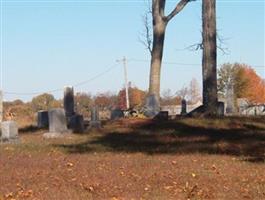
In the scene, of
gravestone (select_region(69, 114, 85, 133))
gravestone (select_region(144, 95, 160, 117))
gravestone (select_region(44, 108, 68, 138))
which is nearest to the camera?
gravestone (select_region(44, 108, 68, 138))

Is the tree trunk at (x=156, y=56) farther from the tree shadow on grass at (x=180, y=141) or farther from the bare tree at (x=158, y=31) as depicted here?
the tree shadow on grass at (x=180, y=141)

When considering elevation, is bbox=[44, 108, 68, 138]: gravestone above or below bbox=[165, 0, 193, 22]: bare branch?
below

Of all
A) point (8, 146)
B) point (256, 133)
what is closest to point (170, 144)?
point (256, 133)

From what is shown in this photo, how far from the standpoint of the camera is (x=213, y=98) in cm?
2323

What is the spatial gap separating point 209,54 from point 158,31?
23.4ft

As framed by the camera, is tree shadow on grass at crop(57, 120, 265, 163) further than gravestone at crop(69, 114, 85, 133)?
No

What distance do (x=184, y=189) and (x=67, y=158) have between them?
5.45 m

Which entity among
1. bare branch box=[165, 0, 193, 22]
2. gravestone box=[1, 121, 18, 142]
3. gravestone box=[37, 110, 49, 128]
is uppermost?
bare branch box=[165, 0, 193, 22]

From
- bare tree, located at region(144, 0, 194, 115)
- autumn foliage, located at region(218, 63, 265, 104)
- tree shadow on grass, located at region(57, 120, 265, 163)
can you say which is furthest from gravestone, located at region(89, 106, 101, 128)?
autumn foliage, located at region(218, 63, 265, 104)

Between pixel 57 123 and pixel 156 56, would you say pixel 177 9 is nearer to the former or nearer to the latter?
pixel 156 56

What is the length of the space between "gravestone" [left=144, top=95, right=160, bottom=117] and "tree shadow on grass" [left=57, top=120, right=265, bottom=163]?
18.0 ft

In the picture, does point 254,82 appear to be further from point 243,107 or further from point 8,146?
point 8,146

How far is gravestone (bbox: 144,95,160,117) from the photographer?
27.5 meters

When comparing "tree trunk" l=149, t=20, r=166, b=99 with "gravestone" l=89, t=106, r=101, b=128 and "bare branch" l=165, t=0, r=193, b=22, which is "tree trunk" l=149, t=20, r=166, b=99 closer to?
"bare branch" l=165, t=0, r=193, b=22
